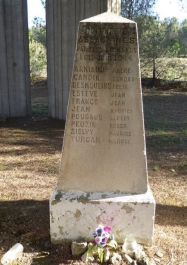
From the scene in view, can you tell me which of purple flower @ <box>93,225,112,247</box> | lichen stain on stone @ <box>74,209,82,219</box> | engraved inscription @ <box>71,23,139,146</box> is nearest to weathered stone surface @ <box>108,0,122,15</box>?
engraved inscription @ <box>71,23,139,146</box>

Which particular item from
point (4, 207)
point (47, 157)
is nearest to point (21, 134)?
point (47, 157)

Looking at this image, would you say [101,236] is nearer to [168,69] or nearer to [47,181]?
[47,181]

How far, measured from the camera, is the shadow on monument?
11.9ft

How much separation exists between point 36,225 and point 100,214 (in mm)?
846

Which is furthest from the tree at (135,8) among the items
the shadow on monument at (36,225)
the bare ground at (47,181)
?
the shadow on monument at (36,225)

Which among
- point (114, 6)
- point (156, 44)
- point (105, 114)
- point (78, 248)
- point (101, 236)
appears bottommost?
point (78, 248)

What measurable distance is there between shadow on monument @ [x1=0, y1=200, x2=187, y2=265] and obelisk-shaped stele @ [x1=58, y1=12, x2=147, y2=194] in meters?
0.56

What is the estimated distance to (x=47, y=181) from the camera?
18.6 feet

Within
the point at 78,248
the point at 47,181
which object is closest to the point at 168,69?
the point at 47,181

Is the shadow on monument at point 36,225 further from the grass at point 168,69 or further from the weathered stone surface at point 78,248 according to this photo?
the grass at point 168,69

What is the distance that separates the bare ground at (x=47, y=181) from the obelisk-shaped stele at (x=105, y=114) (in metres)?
0.63

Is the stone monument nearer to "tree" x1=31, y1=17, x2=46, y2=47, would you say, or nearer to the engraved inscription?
the engraved inscription

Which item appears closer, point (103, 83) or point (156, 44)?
point (103, 83)

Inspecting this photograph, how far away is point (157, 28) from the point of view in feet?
52.5
